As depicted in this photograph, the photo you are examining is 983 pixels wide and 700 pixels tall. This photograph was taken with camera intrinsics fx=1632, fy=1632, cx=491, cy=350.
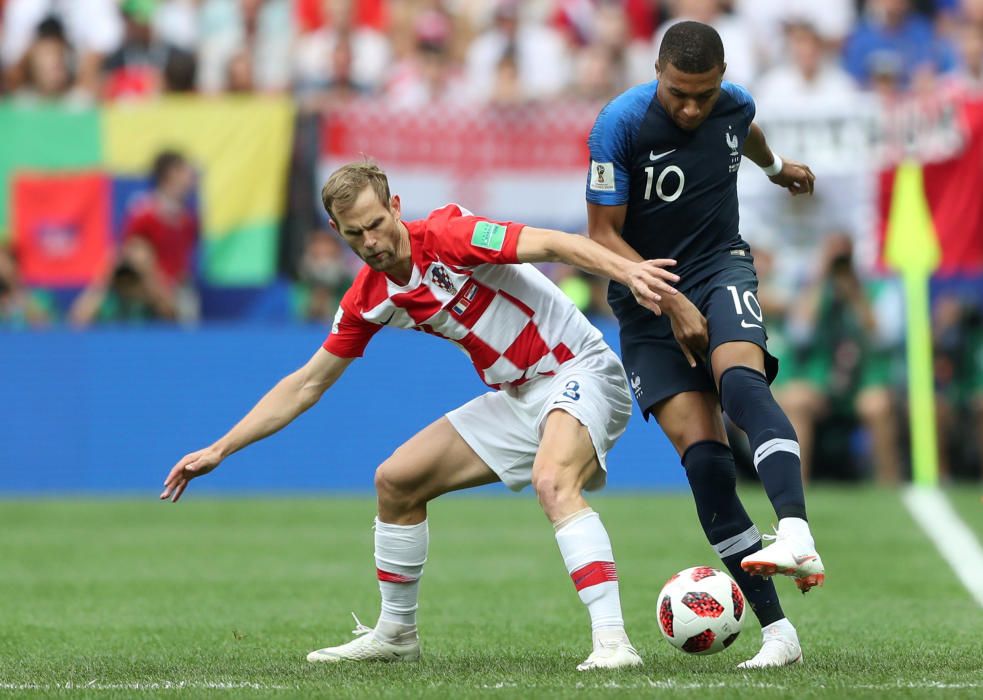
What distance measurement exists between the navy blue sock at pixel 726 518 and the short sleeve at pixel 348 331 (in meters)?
1.35

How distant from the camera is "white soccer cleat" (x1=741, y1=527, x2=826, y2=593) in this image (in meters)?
5.28

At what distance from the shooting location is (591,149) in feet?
20.4

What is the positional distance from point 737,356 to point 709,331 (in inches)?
7.2

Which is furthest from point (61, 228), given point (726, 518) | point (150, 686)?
point (726, 518)

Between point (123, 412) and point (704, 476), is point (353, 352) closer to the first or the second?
point (704, 476)

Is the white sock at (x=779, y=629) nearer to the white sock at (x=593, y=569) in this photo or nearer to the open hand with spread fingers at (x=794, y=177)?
the white sock at (x=593, y=569)

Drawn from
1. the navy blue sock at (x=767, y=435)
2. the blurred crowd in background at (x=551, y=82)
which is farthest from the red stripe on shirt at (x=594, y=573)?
the blurred crowd in background at (x=551, y=82)

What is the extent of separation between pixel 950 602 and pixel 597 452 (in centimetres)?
287

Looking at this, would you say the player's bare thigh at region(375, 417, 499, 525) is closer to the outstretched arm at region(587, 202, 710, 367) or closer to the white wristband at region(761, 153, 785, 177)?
the outstretched arm at region(587, 202, 710, 367)

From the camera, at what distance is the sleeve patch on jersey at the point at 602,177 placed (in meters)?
6.18

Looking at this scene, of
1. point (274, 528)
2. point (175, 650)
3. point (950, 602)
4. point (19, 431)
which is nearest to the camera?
point (175, 650)

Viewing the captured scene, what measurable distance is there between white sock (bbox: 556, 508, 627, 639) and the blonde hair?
141 cm

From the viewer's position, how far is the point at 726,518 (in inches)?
247

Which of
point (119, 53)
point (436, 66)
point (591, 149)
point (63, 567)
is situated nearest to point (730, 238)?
point (591, 149)
